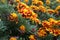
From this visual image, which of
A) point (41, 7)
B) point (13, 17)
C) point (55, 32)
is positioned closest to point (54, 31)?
point (55, 32)

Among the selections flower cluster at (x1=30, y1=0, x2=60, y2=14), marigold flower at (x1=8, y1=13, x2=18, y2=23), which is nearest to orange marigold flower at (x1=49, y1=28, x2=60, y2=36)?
marigold flower at (x1=8, y1=13, x2=18, y2=23)

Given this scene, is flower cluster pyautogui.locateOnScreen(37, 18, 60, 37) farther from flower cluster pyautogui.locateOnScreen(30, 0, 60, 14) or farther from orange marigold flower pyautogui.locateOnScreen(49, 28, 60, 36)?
flower cluster pyautogui.locateOnScreen(30, 0, 60, 14)

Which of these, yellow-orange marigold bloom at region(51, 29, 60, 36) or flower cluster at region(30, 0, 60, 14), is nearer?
yellow-orange marigold bloom at region(51, 29, 60, 36)

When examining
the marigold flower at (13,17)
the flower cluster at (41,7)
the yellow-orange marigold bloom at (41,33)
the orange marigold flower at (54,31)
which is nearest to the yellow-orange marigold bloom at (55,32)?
the orange marigold flower at (54,31)

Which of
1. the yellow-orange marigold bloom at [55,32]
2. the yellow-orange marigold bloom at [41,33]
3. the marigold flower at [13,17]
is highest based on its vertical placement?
the marigold flower at [13,17]

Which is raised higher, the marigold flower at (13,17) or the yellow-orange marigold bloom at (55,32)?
the marigold flower at (13,17)

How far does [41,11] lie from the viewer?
4.72 m

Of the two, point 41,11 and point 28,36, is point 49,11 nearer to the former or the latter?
point 41,11

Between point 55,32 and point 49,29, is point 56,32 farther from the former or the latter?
point 49,29

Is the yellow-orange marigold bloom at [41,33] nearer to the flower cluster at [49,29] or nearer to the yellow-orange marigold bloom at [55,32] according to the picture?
the flower cluster at [49,29]

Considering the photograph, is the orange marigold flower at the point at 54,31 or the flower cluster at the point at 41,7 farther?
the flower cluster at the point at 41,7

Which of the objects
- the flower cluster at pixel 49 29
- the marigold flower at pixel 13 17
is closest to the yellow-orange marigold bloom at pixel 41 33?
the flower cluster at pixel 49 29

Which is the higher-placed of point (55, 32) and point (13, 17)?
point (13, 17)

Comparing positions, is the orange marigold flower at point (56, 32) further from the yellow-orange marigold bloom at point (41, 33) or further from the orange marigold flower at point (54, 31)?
the yellow-orange marigold bloom at point (41, 33)
